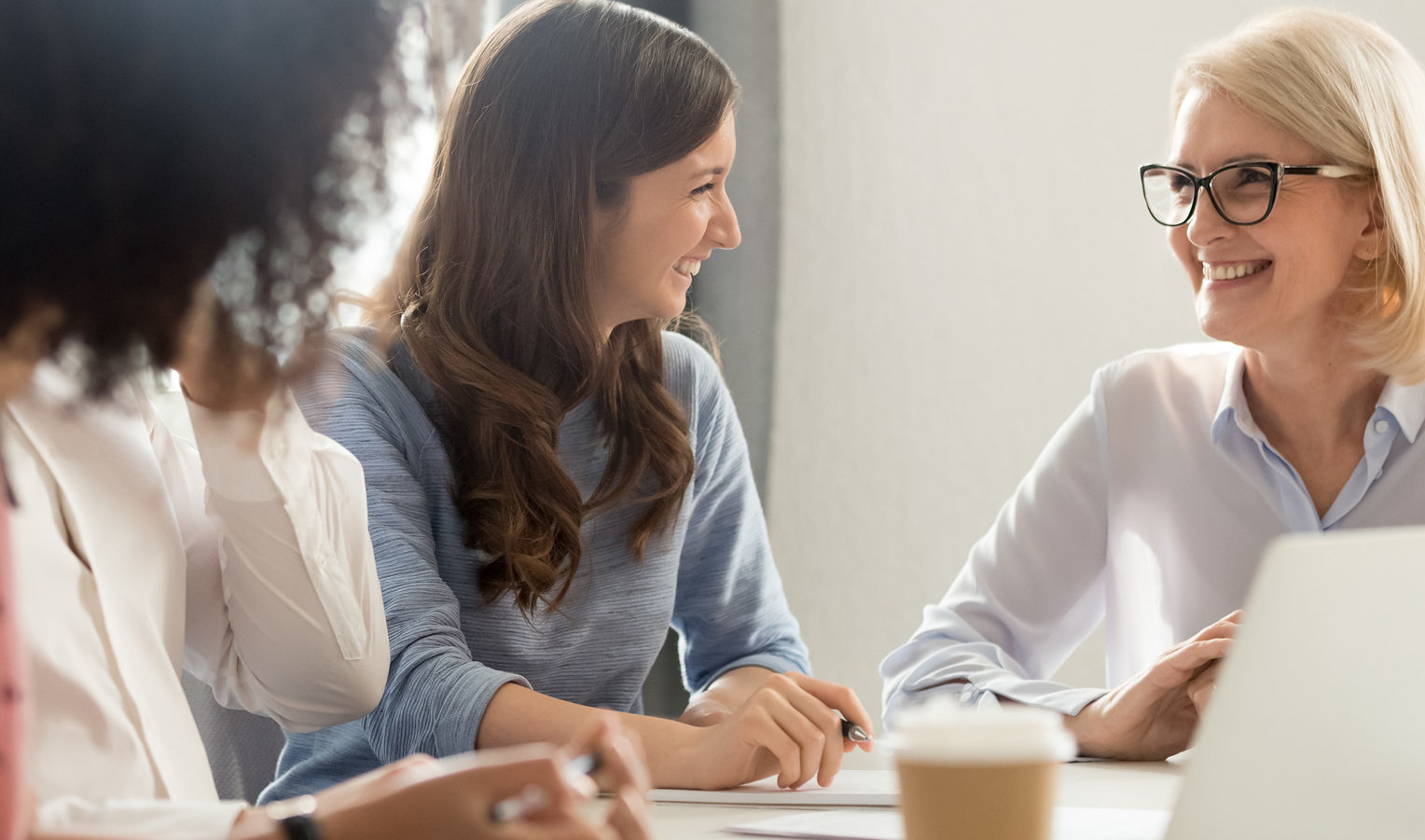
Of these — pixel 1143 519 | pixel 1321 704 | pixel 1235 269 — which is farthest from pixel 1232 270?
pixel 1321 704

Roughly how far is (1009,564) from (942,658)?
0.76 feet

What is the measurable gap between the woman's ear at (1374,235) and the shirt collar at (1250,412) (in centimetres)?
16

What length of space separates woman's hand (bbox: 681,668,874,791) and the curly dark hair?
61 cm

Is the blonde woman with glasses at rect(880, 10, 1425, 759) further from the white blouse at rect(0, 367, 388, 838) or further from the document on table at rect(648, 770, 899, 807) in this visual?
the white blouse at rect(0, 367, 388, 838)

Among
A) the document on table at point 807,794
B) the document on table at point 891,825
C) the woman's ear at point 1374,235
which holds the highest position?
the woman's ear at point 1374,235

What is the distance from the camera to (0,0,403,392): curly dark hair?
1.74 ft

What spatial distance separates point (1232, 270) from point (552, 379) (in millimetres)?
870

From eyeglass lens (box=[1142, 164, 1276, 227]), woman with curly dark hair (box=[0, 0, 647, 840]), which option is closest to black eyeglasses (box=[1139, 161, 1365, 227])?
eyeglass lens (box=[1142, 164, 1276, 227])

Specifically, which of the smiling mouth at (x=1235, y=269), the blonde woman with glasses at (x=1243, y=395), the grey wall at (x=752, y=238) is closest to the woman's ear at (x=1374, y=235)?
the blonde woman with glasses at (x=1243, y=395)

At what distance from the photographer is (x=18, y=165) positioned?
0.53 metres

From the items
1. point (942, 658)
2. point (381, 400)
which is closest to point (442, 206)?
point (381, 400)

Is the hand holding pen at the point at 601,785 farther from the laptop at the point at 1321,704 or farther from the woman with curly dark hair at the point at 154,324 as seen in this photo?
the laptop at the point at 1321,704

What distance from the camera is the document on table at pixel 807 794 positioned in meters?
0.93

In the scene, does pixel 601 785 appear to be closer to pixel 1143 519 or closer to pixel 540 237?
pixel 540 237
